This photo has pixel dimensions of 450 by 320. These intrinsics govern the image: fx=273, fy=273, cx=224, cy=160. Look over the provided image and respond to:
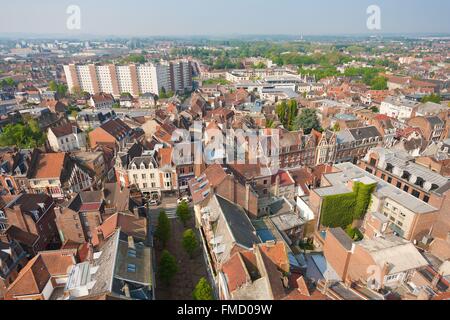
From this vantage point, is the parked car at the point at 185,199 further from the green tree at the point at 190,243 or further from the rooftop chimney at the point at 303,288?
the rooftop chimney at the point at 303,288

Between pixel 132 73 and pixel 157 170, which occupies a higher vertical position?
pixel 132 73

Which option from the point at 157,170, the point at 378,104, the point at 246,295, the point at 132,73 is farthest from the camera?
the point at 132,73

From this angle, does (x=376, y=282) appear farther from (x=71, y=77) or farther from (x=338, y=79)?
(x=71, y=77)

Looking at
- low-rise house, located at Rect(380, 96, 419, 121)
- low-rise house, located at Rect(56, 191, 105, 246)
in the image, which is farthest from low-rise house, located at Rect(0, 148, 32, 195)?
low-rise house, located at Rect(380, 96, 419, 121)

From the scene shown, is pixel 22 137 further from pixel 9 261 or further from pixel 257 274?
pixel 257 274

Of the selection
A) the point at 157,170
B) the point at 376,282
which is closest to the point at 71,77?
the point at 157,170

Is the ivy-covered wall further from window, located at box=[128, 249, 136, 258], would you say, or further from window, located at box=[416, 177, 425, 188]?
window, located at box=[128, 249, 136, 258]

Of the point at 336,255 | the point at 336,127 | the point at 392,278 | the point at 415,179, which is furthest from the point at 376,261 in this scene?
the point at 336,127

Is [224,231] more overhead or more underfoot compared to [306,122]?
more underfoot
